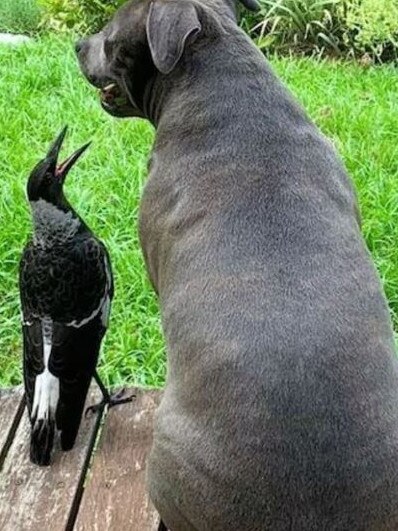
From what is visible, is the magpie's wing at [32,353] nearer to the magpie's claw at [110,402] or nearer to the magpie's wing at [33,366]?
the magpie's wing at [33,366]

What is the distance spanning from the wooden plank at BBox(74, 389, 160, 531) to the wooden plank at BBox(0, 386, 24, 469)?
A: 0.25 metres

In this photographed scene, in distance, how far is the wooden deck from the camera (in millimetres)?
2645

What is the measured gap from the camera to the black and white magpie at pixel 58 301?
8.71ft

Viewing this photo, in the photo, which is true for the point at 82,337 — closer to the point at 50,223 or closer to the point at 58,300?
the point at 58,300

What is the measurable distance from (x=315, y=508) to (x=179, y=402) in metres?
0.37

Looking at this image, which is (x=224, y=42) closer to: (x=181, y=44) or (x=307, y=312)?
(x=181, y=44)

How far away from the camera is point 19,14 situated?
814 cm

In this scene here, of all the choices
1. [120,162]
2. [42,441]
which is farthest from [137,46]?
[120,162]

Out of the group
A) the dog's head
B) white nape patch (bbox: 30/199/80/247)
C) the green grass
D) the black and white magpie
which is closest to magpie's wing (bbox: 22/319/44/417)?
the black and white magpie

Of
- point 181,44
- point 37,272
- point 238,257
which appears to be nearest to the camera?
point 238,257

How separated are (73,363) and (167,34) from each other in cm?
84

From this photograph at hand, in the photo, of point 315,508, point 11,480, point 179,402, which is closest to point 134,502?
point 11,480

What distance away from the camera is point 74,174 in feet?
15.6

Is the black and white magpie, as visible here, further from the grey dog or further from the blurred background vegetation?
the blurred background vegetation
